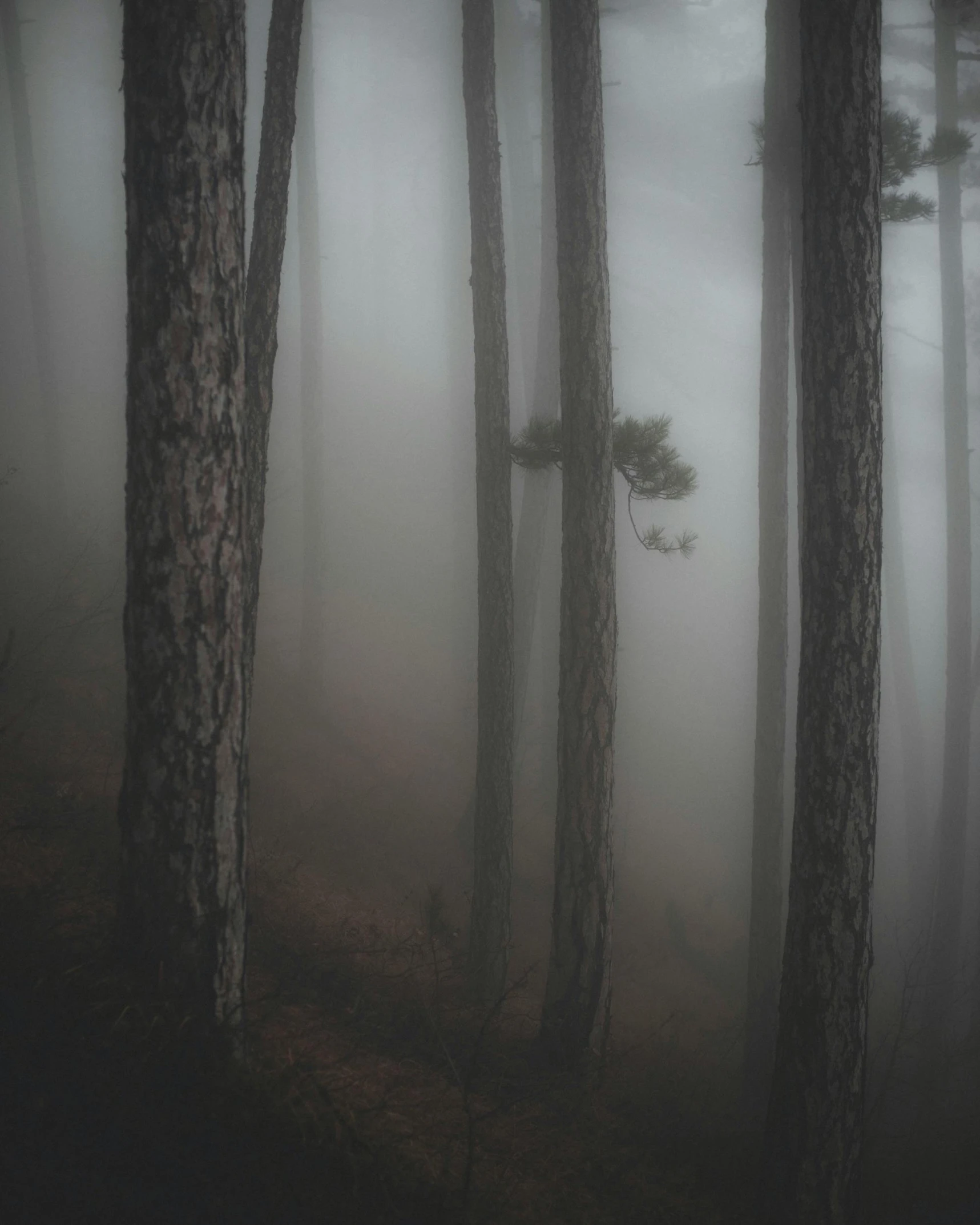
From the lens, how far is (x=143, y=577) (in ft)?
9.50

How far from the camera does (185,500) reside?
112 inches

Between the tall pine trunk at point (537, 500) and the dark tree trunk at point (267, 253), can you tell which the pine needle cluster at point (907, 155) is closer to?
the tall pine trunk at point (537, 500)

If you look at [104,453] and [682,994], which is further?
[104,453]

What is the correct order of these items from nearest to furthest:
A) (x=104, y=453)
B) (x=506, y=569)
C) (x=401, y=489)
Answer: (x=506, y=569) → (x=104, y=453) → (x=401, y=489)

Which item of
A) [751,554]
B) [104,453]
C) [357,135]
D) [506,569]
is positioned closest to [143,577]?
[506,569]

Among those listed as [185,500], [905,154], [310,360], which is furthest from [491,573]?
[310,360]

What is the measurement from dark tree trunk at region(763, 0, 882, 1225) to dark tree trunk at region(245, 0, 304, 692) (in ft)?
12.2

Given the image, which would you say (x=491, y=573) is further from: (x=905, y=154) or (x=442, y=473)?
(x=442, y=473)

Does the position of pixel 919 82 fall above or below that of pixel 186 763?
above

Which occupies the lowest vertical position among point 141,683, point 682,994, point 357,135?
point 682,994

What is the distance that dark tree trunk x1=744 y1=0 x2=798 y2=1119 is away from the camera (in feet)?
24.2

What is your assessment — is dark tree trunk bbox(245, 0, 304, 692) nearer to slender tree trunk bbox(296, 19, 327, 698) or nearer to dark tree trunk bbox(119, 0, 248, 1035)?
dark tree trunk bbox(119, 0, 248, 1035)

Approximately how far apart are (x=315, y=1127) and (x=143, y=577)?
2.66 metres

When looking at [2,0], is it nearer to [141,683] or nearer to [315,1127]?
[141,683]
